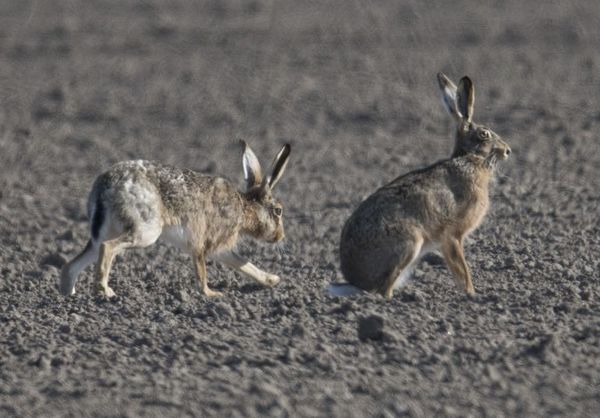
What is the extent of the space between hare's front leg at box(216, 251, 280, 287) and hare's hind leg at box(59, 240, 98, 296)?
3.37 feet

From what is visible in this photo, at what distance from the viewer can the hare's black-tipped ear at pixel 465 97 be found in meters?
10.5

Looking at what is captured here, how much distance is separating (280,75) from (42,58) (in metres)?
3.61

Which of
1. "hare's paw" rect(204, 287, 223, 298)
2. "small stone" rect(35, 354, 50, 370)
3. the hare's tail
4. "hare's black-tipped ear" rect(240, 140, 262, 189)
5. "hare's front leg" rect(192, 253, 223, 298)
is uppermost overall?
"hare's black-tipped ear" rect(240, 140, 262, 189)

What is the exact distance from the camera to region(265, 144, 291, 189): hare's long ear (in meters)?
11.0

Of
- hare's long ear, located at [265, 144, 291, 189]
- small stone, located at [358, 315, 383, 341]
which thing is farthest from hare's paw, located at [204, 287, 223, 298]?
small stone, located at [358, 315, 383, 341]

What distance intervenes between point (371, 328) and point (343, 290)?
1.29m

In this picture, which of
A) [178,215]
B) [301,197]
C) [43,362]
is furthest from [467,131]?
[43,362]

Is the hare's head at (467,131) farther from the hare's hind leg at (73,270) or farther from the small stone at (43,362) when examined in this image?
the small stone at (43,362)

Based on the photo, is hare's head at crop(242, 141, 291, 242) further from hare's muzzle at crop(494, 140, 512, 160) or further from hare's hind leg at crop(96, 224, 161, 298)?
hare's muzzle at crop(494, 140, 512, 160)

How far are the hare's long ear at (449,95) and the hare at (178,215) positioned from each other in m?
1.22

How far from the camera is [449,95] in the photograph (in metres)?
10.6

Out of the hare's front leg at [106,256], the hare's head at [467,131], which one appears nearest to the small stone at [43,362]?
the hare's front leg at [106,256]

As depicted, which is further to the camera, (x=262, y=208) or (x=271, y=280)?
(x=262, y=208)

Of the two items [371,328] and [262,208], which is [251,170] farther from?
[371,328]
